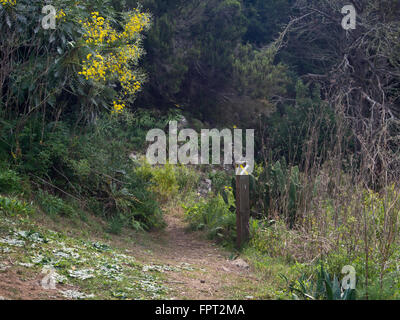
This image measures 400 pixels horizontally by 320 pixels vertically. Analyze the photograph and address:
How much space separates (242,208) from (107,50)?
136 inches

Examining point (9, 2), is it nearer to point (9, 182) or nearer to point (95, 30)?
point (95, 30)

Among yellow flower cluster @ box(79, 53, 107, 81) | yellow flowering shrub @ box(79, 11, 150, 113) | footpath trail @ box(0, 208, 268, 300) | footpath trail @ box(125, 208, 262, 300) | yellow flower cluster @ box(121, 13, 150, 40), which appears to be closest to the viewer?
footpath trail @ box(0, 208, 268, 300)

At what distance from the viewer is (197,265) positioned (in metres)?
5.22

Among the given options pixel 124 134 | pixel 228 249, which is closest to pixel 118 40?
pixel 124 134

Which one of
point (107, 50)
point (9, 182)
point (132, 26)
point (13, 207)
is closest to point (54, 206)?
point (9, 182)

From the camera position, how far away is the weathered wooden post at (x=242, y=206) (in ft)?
19.1

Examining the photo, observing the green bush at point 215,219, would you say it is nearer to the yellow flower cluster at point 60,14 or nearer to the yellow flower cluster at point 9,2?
the yellow flower cluster at point 60,14

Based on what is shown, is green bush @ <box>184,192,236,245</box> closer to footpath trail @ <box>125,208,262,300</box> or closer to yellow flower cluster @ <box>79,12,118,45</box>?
footpath trail @ <box>125,208,262,300</box>

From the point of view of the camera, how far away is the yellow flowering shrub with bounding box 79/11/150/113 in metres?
6.41

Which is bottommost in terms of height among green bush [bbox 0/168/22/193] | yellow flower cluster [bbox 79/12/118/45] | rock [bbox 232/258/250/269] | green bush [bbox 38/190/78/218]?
rock [bbox 232/258/250/269]

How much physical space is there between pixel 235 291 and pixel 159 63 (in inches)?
336

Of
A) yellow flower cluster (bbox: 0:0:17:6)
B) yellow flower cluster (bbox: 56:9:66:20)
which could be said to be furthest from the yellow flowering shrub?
yellow flower cluster (bbox: 0:0:17:6)

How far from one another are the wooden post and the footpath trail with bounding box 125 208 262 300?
278 millimetres
